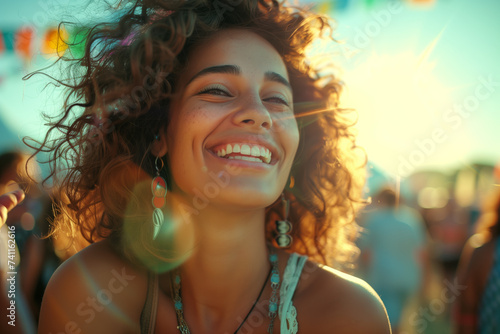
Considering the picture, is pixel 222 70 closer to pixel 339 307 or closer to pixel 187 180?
pixel 187 180

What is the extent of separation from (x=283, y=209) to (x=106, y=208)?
120 cm

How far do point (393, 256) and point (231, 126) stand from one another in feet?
11.6

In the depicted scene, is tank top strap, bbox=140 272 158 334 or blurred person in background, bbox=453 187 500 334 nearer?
tank top strap, bbox=140 272 158 334

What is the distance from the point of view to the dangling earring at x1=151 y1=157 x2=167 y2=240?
7.72ft

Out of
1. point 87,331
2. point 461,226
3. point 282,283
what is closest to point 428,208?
point 461,226

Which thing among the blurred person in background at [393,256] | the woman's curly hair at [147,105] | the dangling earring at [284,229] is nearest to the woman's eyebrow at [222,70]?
the woman's curly hair at [147,105]

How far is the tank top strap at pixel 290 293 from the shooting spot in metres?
2.15

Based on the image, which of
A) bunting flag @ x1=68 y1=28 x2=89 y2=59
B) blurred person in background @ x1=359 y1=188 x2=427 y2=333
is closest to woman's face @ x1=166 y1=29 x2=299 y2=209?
bunting flag @ x1=68 y1=28 x2=89 y2=59

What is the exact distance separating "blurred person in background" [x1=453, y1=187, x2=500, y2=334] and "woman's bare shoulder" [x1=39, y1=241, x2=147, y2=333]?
261cm

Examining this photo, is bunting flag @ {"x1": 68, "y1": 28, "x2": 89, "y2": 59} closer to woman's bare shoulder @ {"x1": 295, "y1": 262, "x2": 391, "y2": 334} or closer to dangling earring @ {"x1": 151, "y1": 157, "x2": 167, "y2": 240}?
dangling earring @ {"x1": 151, "y1": 157, "x2": 167, "y2": 240}

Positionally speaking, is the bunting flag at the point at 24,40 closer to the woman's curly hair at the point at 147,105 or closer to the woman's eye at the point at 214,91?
the woman's curly hair at the point at 147,105

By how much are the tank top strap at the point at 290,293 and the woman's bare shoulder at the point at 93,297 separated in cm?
81

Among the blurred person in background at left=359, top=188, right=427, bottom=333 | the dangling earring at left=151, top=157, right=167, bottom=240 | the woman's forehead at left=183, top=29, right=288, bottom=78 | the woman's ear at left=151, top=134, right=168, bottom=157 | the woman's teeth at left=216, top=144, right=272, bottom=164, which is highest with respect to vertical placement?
the woman's forehead at left=183, top=29, right=288, bottom=78

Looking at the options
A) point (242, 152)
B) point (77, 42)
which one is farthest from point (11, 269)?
point (242, 152)
